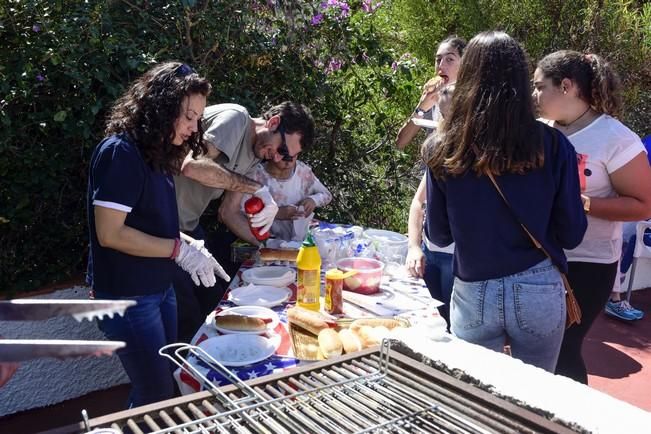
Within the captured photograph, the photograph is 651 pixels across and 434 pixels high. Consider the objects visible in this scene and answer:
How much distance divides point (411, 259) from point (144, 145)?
4.54ft

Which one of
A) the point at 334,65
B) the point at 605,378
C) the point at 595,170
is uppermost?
the point at 334,65

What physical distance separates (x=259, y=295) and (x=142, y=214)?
65 centimetres

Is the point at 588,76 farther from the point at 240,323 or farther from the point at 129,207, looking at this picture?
the point at 129,207

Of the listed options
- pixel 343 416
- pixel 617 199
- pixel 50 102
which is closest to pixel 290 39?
pixel 50 102

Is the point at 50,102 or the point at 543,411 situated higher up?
the point at 50,102

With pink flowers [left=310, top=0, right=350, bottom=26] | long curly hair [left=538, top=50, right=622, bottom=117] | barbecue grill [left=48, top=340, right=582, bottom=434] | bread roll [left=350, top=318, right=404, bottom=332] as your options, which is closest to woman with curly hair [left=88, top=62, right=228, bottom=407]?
bread roll [left=350, top=318, right=404, bottom=332]

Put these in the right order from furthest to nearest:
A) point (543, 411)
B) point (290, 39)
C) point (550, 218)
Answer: point (290, 39)
point (550, 218)
point (543, 411)

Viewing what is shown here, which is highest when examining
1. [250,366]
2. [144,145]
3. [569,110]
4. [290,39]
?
[290,39]

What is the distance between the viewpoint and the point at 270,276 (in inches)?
108

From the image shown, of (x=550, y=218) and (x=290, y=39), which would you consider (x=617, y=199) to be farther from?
(x=290, y=39)

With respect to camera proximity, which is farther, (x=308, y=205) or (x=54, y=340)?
(x=308, y=205)

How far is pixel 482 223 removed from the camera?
6.21ft

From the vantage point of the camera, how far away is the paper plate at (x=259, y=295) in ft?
7.81

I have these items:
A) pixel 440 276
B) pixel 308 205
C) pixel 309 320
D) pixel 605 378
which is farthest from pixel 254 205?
pixel 605 378
